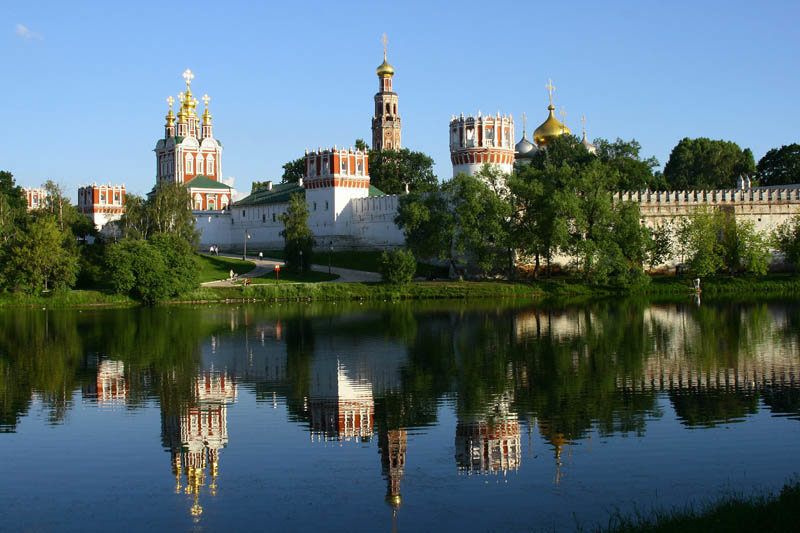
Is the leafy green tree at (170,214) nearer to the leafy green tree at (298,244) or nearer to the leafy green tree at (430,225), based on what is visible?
the leafy green tree at (298,244)

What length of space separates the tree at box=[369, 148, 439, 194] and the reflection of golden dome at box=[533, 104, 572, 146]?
29.3 feet

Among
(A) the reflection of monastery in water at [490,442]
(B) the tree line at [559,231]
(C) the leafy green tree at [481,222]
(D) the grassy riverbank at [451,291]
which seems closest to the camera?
(A) the reflection of monastery in water at [490,442]

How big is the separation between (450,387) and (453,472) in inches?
268

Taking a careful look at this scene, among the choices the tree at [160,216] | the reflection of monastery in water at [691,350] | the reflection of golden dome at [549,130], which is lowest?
the reflection of monastery in water at [691,350]

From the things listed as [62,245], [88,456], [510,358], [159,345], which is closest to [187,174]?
[62,245]

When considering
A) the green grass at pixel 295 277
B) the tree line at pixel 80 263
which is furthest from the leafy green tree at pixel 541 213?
the tree line at pixel 80 263

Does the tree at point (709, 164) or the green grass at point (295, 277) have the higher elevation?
the tree at point (709, 164)

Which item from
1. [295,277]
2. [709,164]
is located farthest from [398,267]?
[709,164]

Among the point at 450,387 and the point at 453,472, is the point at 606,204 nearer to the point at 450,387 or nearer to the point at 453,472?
the point at 450,387

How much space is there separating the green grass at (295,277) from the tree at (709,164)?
1309 inches

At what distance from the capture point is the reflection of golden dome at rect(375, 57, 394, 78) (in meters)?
85.5

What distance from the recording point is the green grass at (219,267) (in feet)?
181

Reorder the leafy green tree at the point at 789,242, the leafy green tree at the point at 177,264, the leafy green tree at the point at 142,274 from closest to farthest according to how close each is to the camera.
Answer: the leafy green tree at the point at 142,274
the leafy green tree at the point at 177,264
the leafy green tree at the point at 789,242

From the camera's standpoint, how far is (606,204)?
159ft
